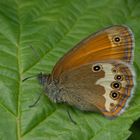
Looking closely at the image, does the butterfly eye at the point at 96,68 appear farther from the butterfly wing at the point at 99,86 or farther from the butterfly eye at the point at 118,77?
the butterfly eye at the point at 118,77

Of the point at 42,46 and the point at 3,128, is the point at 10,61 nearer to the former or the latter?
the point at 42,46

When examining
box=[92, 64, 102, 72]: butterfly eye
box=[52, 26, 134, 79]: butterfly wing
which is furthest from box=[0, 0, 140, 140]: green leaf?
box=[92, 64, 102, 72]: butterfly eye

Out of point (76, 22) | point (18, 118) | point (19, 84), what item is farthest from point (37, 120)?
point (76, 22)

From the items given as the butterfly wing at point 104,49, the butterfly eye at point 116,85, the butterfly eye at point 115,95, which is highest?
the butterfly wing at point 104,49

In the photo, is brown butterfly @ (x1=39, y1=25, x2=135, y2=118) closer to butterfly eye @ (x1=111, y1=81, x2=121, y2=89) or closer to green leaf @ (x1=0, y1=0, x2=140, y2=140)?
butterfly eye @ (x1=111, y1=81, x2=121, y2=89)

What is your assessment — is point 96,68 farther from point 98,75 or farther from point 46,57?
point 46,57

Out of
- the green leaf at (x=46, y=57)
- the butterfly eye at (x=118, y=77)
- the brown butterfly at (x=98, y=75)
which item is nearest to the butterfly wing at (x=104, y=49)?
the brown butterfly at (x=98, y=75)

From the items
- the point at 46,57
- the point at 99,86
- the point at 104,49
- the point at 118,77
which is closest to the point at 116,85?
the point at 118,77
